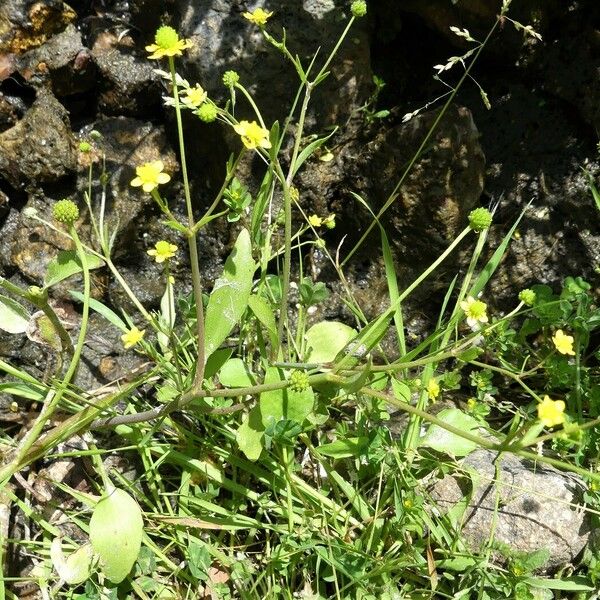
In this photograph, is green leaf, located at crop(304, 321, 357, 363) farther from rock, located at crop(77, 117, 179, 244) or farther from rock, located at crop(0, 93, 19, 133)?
rock, located at crop(0, 93, 19, 133)

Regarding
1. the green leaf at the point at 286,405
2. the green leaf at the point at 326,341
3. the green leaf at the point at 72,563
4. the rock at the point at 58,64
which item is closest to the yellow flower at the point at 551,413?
the green leaf at the point at 286,405

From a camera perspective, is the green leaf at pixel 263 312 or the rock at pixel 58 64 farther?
the rock at pixel 58 64

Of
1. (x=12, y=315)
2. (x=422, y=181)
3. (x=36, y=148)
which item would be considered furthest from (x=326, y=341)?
(x=36, y=148)

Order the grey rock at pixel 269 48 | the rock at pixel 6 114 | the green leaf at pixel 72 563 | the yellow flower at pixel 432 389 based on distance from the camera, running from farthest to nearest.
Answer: the rock at pixel 6 114 → the grey rock at pixel 269 48 → the yellow flower at pixel 432 389 → the green leaf at pixel 72 563

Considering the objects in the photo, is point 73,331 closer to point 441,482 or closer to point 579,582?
point 441,482

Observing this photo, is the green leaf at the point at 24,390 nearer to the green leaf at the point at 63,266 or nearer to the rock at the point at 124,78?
the green leaf at the point at 63,266

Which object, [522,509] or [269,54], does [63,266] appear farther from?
[522,509]

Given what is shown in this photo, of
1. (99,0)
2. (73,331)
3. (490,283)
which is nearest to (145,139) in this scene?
(99,0)
